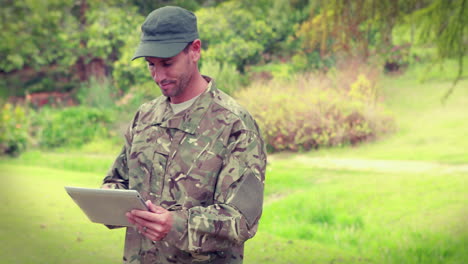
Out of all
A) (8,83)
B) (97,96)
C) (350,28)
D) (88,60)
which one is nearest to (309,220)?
(350,28)

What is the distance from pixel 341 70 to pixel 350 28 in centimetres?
1004

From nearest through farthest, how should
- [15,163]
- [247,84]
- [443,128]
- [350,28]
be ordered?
[350,28] → [15,163] → [443,128] → [247,84]

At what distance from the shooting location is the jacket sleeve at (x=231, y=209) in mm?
2301

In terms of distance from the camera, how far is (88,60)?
19859mm

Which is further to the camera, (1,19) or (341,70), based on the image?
(1,19)

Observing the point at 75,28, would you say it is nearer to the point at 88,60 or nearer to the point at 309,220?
the point at 88,60

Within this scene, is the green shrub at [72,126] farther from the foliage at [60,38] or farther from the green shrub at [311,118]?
the green shrub at [311,118]

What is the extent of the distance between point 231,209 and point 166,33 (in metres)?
0.69

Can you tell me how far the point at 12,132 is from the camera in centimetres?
1335

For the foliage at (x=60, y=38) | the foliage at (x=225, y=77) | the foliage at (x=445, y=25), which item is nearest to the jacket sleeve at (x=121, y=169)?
the foliage at (x=445, y=25)

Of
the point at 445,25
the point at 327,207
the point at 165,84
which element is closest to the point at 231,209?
the point at 165,84

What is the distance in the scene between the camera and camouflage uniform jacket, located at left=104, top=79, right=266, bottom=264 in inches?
91.5

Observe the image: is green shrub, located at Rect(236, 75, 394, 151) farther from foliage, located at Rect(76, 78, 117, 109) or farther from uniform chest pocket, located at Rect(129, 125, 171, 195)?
uniform chest pocket, located at Rect(129, 125, 171, 195)

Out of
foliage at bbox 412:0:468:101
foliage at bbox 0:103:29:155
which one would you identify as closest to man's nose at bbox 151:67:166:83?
foliage at bbox 412:0:468:101
